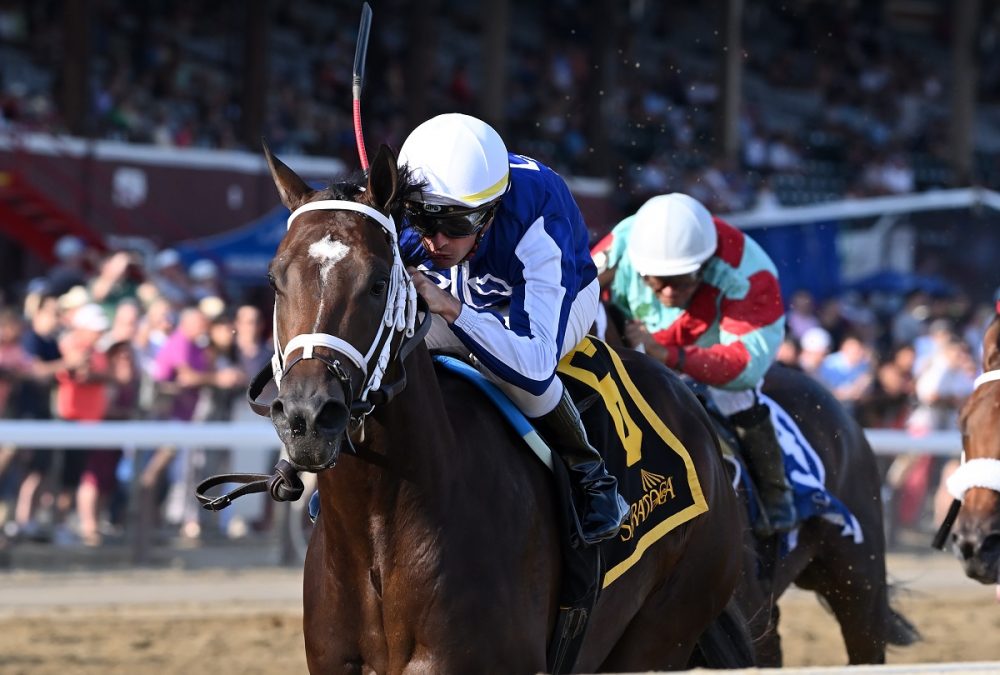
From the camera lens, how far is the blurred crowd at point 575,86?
16.4 m

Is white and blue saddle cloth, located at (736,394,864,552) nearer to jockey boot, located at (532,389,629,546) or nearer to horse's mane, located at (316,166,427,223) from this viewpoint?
jockey boot, located at (532,389,629,546)

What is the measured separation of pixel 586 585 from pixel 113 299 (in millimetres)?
6781

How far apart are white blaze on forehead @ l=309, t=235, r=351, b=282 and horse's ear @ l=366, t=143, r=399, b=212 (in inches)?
7.0

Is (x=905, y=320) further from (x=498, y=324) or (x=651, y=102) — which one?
(x=498, y=324)

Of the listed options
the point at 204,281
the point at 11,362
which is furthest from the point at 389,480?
the point at 204,281

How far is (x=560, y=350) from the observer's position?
12.2 feet

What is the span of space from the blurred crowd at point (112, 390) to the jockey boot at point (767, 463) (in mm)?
3435

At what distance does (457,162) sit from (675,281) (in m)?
1.74

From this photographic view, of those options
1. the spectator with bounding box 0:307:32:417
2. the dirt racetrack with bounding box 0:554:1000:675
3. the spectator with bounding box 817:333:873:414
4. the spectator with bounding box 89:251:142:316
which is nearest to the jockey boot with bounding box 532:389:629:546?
the dirt racetrack with bounding box 0:554:1000:675

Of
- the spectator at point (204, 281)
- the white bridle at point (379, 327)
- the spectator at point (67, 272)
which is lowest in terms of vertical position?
the spectator at point (204, 281)

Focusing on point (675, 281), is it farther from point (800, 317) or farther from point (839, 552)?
point (800, 317)

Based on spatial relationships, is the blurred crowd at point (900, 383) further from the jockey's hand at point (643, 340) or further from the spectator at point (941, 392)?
the jockey's hand at point (643, 340)

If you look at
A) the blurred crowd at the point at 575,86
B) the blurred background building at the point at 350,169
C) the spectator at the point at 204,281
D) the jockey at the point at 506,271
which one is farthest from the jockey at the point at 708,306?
the blurred crowd at the point at 575,86

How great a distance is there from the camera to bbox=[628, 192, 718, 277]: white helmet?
4.97 m
